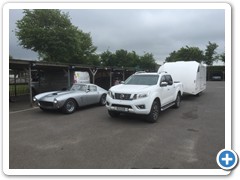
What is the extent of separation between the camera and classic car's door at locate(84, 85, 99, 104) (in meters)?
8.37

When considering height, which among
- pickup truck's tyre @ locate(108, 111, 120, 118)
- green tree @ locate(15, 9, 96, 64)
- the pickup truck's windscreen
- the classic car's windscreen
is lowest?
pickup truck's tyre @ locate(108, 111, 120, 118)

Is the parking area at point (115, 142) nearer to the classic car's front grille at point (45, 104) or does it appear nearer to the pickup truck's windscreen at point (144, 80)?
the classic car's front grille at point (45, 104)

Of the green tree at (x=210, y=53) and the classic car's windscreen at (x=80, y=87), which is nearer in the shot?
the classic car's windscreen at (x=80, y=87)

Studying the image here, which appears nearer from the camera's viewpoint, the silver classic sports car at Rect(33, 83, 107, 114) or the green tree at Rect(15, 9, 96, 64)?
the silver classic sports car at Rect(33, 83, 107, 114)

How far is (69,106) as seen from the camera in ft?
24.6

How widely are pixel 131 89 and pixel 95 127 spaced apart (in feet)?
5.91

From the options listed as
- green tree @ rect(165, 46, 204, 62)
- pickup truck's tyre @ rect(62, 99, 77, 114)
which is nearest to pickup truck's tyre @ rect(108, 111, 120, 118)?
pickup truck's tyre @ rect(62, 99, 77, 114)

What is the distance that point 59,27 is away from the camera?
2072cm

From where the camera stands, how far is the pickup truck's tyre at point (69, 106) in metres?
7.23

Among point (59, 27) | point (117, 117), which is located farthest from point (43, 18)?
point (117, 117)

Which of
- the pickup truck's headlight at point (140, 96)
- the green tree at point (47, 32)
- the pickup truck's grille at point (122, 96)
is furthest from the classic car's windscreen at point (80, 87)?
the green tree at point (47, 32)

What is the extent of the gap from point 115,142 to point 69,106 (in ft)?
12.6
